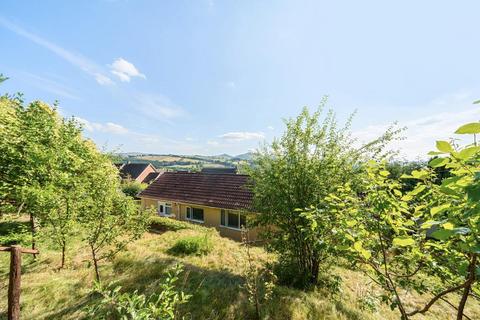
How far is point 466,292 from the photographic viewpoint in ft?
5.93

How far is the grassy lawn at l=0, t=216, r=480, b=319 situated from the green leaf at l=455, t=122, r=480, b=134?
429 centimetres

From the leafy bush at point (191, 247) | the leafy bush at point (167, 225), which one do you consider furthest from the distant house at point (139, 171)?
the leafy bush at point (191, 247)

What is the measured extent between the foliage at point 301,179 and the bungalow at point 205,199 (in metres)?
8.22

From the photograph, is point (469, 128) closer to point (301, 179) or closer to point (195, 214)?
point (301, 179)

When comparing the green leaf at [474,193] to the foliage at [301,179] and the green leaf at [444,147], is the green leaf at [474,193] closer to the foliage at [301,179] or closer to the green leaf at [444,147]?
the green leaf at [444,147]

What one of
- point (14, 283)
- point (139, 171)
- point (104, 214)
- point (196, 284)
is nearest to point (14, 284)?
point (14, 283)

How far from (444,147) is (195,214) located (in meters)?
19.6

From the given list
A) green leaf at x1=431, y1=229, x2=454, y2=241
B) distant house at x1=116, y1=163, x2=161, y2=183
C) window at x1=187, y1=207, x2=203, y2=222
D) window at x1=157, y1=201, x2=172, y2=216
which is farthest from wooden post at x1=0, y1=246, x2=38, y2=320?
distant house at x1=116, y1=163, x2=161, y2=183

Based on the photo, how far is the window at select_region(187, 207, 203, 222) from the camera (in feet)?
62.6

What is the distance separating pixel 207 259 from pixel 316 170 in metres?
5.78

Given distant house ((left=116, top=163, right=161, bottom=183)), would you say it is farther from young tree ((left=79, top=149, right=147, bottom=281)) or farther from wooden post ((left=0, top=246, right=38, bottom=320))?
wooden post ((left=0, top=246, right=38, bottom=320))

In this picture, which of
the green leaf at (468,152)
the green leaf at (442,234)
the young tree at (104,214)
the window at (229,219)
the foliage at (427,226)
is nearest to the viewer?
the green leaf at (468,152)

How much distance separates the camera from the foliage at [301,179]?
6.17m

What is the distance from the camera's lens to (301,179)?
6.29 m
